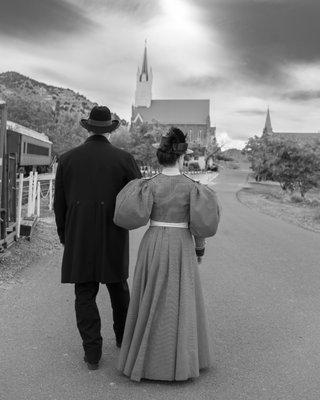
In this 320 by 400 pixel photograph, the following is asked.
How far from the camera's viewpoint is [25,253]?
8625 millimetres

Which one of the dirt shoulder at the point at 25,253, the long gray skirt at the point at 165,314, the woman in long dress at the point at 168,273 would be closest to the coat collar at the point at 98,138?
the woman in long dress at the point at 168,273

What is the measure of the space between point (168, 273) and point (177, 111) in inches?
6449

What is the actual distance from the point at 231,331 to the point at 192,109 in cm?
16287

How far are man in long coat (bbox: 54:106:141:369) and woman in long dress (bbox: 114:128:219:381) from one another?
0.25 metres

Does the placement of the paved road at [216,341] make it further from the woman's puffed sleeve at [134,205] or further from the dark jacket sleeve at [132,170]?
the dark jacket sleeve at [132,170]

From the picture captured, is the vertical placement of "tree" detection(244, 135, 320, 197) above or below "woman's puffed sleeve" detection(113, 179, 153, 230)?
above

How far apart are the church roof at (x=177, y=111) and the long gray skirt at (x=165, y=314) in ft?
521

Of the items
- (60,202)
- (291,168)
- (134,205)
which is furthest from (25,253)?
(291,168)

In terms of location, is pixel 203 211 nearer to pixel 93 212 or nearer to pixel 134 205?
pixel 134 205

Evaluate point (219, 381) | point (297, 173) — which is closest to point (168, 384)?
point (219, 381)

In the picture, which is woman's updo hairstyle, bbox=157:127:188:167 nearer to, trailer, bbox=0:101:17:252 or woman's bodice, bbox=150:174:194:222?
woman's bodice, bbox=150:174:194:222

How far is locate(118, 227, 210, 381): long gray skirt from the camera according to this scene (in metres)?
3.84

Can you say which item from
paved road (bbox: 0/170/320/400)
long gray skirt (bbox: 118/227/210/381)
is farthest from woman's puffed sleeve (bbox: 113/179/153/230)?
paved road (bbox: 0/170/320/400)

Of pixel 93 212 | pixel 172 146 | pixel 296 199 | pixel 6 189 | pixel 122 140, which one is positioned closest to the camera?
pixel 172 146
